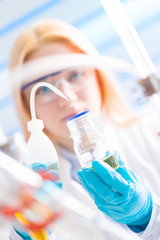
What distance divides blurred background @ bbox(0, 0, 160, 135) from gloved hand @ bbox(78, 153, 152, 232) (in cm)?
83

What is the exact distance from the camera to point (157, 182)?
123cm

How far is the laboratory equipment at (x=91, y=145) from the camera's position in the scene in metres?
0.78

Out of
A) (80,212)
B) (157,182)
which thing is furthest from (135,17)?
(80,212)

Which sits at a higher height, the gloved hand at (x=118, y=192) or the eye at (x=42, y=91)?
the eye at (x=42, y=91)

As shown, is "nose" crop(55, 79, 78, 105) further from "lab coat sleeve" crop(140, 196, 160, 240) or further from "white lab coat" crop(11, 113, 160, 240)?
"lab coat sleeve" crop(140, 196, 160, 240)

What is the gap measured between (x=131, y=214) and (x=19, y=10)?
52.3 inches

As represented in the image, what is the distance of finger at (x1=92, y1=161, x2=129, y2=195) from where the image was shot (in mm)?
756

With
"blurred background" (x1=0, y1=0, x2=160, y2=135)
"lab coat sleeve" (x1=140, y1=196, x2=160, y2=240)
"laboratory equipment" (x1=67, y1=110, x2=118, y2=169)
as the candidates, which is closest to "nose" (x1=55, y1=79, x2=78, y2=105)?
"laboratory equipment" (x1=67, y1=110, x2=118, y2=169)

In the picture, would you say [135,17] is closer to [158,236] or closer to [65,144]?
[65,144]

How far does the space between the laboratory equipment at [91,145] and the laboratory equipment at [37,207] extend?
0.21 metres

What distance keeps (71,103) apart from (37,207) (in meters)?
0.35

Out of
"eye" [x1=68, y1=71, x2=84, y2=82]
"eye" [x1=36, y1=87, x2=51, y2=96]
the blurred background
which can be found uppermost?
the blurred background

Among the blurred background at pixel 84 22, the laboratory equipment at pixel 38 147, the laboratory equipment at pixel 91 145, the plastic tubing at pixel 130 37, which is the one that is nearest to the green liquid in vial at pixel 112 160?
the laboratory equipment at pixel 91 145

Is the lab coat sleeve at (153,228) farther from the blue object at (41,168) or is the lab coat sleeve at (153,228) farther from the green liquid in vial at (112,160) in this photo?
the blue object at (41,168)
